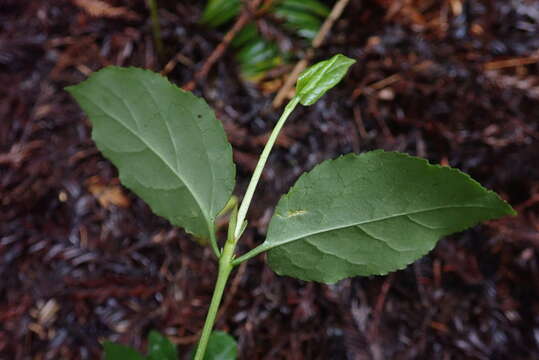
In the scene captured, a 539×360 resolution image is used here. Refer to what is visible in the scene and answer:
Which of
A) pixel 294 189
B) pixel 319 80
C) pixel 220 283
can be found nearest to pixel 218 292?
pixel 220 283

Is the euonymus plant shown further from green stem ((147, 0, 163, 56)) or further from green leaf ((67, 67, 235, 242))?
green stem ((147, 0, 163, 56))

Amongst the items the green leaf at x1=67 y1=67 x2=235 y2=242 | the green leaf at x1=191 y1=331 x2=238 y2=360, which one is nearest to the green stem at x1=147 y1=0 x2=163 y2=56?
the green leaf at x1=67 y1=67 x2=235 y2=242

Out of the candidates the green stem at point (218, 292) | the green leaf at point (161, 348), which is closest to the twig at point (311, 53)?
the green leaf at point (161, 348)

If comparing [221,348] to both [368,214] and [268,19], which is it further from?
[268,19]

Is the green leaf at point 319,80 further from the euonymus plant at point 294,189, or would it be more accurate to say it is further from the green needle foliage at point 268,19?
the green needle foliage at point 268,19

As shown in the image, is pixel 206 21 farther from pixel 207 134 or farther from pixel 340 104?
pixel 207 134

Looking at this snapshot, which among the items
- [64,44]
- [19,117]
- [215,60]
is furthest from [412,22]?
[19,117]
